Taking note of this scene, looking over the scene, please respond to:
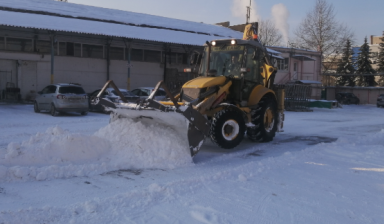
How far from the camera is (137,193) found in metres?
5.51

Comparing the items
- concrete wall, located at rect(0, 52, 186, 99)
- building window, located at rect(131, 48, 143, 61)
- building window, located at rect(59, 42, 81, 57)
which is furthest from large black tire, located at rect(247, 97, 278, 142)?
building window, located at rect(131, 48, 143, 61)

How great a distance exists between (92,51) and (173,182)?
22132mm

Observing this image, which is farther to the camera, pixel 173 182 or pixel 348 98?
pixel 348 98

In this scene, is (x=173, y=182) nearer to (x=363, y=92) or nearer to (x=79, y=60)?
(x=79, y=60)

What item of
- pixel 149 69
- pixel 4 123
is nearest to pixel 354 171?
pixel 4 123

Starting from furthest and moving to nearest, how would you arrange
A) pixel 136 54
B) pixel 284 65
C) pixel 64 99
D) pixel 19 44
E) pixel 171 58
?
pixel 284 65
pixel 171 58
pixel 136 54
pixel 19 44
pixel 64 99

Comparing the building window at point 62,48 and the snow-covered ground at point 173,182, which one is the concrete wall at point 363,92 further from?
the snow-covered ground at point 173,182

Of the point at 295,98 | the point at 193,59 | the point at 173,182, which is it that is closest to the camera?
the point at 173,182


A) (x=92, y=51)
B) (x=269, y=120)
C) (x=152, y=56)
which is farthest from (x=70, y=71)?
(x=269, y=120)

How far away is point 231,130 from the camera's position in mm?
9023

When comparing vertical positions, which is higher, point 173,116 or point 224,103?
point 224,103

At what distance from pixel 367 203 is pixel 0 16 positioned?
21.1 metres

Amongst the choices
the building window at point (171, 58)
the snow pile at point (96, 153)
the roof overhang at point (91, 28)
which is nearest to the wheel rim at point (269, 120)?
the snow pile at point (96, 153)

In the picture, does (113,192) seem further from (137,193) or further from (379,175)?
(379,175)
